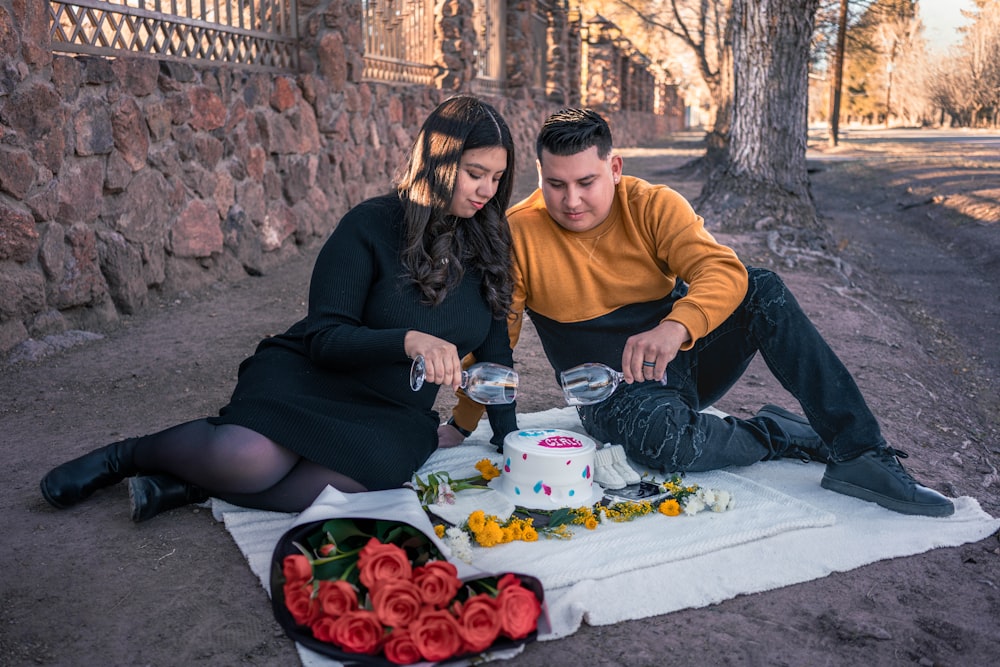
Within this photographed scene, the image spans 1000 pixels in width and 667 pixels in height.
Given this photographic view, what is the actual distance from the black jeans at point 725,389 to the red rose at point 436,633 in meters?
1.29

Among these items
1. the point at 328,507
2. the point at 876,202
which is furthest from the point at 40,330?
the point at 876,202

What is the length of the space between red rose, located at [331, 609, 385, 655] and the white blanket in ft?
1.44

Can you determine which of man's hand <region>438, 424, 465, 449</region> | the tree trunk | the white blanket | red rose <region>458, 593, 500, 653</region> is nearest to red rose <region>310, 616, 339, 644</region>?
red rose <region>458, 593, 500, 653</region>

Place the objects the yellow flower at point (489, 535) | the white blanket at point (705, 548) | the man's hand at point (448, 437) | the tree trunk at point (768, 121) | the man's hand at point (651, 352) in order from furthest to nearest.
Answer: the tree trunk at point (768, 121) → the man's hand at point (448, 437) → the man's hand at point (651, 352) → the yellow flower at point (489, 535) → the white blanket at point (705, 548)

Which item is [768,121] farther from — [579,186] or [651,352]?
[651,352]

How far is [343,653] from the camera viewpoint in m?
1.95

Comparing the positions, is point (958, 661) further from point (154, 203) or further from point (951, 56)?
point (951, 56)

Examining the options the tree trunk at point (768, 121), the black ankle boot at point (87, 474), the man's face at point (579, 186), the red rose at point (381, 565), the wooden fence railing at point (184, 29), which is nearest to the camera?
the red rose at point (381, 565)

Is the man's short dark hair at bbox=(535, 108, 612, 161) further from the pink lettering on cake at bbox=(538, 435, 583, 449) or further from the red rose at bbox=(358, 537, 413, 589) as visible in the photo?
the red rose at bbox=(358, 537, 413, 589)

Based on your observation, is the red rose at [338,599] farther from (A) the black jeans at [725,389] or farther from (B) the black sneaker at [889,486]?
(B) the black sneaker at [889,486]

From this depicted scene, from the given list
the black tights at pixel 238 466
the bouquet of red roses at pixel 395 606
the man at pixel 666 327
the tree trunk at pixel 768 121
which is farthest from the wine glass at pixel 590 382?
the tree trunk at pixel 768 121

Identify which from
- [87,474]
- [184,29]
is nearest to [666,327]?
[87,474]

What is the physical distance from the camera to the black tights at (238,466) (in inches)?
102

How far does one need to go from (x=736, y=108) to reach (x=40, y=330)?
21.0ft
